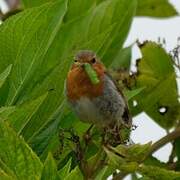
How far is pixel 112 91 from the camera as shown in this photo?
271 cm

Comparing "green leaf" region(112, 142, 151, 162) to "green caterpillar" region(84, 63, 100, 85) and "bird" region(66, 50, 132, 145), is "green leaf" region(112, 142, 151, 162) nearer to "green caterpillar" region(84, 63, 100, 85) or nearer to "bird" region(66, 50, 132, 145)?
"bird" region(66, 50, 132, 145)

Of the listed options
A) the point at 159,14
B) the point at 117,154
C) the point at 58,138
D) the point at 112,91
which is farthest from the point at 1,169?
the point at 159,14

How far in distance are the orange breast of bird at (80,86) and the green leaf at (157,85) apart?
284 millimetres

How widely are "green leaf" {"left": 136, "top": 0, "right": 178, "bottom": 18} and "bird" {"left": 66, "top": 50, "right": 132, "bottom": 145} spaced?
29.9 inches

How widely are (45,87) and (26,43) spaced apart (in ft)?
0.50

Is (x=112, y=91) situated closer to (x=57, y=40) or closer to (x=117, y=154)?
(x=57, y=40)

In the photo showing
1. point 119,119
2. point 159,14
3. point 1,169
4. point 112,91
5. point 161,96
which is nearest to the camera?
point 1,169

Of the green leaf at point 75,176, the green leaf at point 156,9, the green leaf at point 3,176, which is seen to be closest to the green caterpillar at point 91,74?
the green leaf at point 75,176

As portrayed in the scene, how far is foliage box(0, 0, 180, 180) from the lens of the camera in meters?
2.06

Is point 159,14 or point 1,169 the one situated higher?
point 1,169

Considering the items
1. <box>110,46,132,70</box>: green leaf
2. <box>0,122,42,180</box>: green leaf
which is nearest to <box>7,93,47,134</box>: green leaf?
<box>0,122,42,180</box>: green leaf

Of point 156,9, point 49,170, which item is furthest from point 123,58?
point 49,170

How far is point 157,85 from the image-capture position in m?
2.96

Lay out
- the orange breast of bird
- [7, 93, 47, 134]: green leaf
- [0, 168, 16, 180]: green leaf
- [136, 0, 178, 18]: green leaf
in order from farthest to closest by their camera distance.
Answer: [136, 0, 178, 18]: green leaf < the orange breast of bird < [7, 93, 47, 134]: green leaf < [0, 168, 16, 180]: green leaf
